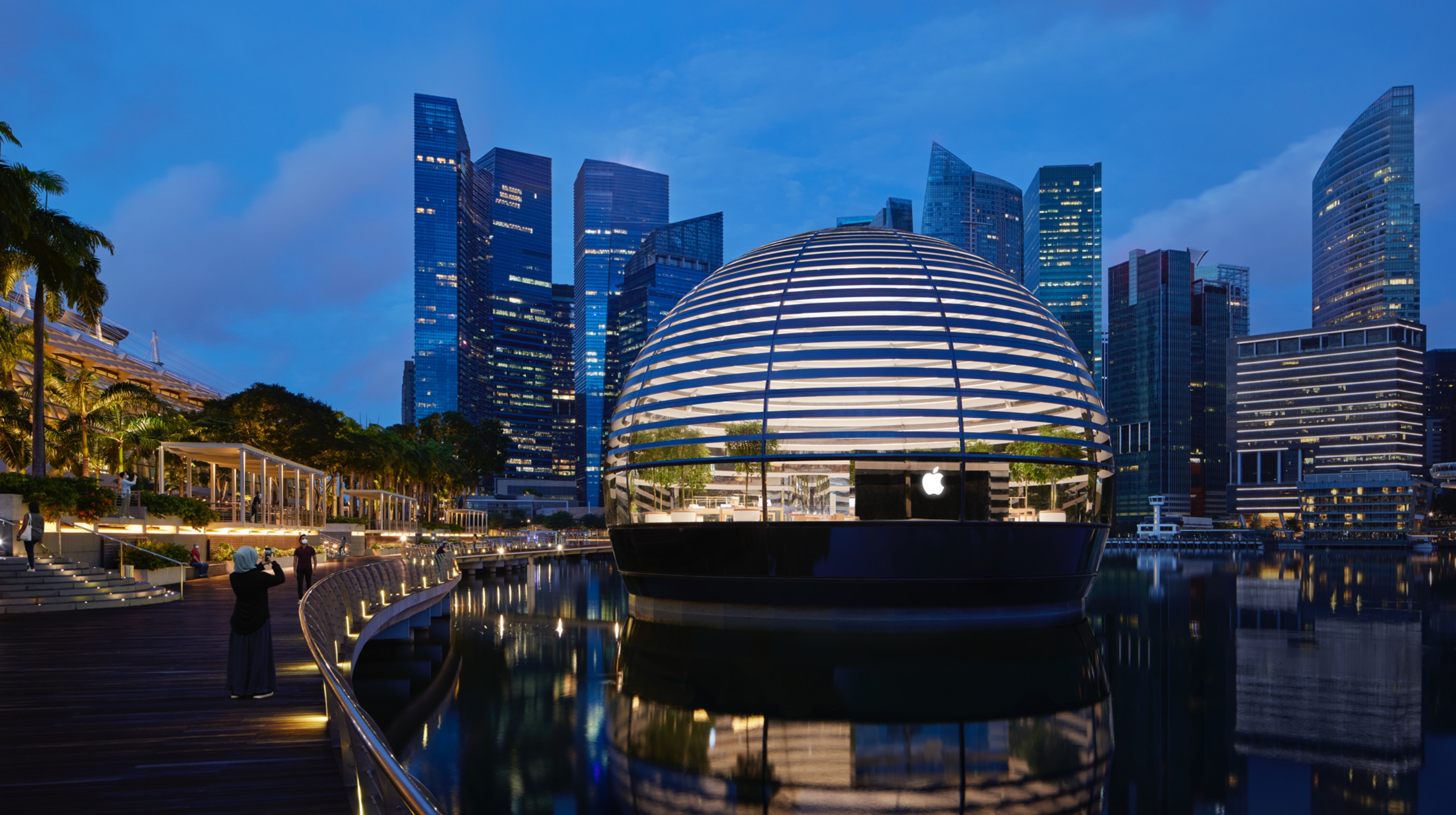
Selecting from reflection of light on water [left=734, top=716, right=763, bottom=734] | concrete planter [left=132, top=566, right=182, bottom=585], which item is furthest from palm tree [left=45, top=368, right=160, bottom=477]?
reflection of light on water [left=734, top=716, right=763, bottom=734]

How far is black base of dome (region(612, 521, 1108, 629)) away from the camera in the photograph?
88.4 feet

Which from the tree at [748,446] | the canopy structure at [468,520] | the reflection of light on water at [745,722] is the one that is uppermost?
the tree at [748,446]

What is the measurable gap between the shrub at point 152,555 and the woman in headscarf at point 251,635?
1847cm

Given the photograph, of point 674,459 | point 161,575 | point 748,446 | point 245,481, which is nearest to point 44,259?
point 161,575

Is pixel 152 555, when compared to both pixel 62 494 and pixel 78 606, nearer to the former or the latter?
pixel 62 494

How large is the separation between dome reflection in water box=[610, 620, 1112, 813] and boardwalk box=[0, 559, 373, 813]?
15.9ft

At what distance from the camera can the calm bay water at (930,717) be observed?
1284 centimetres

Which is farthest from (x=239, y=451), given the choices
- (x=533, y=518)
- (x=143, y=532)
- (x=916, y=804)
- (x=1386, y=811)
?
(x=533, y=518)

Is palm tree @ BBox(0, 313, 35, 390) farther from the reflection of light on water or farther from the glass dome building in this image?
the reflection of light on water

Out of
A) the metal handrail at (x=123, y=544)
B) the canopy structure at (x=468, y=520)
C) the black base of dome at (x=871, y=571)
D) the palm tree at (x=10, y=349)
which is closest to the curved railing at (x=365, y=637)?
the metal handrail at (x=123, y=544)

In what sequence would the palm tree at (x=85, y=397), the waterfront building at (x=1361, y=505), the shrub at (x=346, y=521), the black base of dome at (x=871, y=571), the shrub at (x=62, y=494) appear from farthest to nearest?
the waterfront building at (x=1361, y=505) → the shrub at (x=346, y=521) → the palm tree at (x=85, y=397) → the black base of dome at (x=871, y=571) → the shrub at (x=62, y=494)

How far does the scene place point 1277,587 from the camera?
51406 millimetres

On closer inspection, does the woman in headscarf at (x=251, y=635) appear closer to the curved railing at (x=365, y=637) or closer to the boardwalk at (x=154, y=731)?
the boardwalk at (x=154, y=731)

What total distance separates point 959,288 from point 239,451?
2998cm
